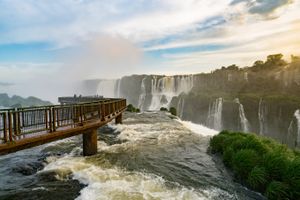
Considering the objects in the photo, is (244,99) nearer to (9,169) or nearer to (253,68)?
(253,68)

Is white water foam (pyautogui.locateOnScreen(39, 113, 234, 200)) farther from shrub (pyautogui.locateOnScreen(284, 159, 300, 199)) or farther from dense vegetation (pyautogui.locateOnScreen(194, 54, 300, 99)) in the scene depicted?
dense vegetation (pyautogui.locateOnScreen(194, 54, 300, 99))

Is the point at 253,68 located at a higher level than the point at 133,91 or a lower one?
higher

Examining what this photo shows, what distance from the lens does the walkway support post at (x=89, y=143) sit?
1446 centimetres

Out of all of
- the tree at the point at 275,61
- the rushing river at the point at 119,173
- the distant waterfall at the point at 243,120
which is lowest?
the distant waterfall at the point at 243,120

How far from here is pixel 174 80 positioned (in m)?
74.4

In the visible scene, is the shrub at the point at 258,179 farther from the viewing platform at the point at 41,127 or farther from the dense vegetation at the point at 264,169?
the viewing platform at the point at 41,127

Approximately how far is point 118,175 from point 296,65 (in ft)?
214

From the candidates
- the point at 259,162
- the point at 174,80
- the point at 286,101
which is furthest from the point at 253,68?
the point at 259,162

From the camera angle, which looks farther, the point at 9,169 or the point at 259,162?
the point at 9,169

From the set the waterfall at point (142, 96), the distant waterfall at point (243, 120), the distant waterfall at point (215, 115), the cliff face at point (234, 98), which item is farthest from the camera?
the waterfall at point (142, 96)

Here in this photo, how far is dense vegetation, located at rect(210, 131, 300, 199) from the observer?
914 centimetres

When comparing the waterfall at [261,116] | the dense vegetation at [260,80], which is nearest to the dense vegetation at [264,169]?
the waterfall at [261,116]

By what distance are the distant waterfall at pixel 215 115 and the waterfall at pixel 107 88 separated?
5060 centimetres

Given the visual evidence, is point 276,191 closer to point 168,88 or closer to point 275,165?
point 275,165
